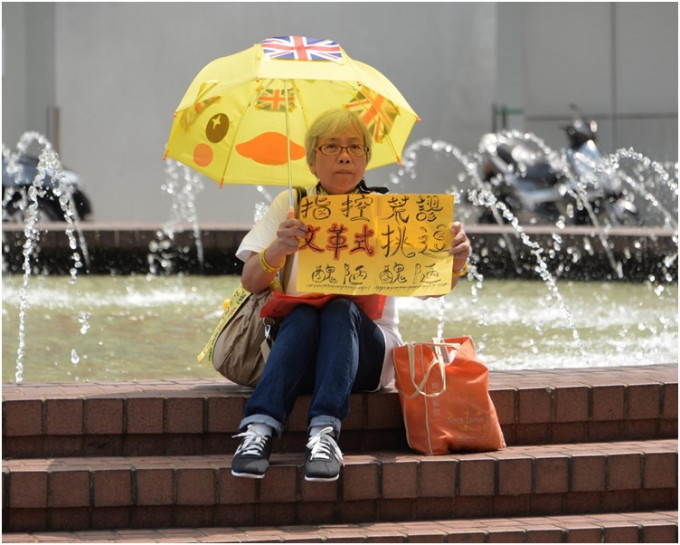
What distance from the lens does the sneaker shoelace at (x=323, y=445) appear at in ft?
12.7

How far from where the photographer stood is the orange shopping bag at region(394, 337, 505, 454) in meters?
4.13

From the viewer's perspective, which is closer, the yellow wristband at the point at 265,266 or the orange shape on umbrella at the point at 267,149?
the yellow wristband at the point at 265,266

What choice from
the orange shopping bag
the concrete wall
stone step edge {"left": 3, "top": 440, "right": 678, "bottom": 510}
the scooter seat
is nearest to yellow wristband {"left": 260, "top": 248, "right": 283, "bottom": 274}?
the orange shopping bag

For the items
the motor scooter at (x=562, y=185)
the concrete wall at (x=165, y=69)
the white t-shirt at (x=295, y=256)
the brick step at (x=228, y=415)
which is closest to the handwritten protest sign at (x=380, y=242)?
the white t-shirt at (x=295, y=256)

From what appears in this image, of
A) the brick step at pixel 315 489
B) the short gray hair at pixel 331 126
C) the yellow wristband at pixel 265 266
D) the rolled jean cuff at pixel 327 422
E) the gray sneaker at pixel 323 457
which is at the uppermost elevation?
the short gray hair at pixel 331 126

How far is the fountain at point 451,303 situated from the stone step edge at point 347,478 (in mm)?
1492

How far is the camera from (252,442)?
12.7ft

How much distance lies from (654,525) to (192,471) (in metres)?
1.39

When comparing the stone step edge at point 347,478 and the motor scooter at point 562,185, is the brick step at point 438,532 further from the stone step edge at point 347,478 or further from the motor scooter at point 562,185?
the motor scooter at point 562,185

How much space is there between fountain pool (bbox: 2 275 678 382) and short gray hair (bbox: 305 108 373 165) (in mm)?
1531

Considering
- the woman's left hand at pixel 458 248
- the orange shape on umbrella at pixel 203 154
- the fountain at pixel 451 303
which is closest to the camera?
the woman's left hand at pixel 458 248

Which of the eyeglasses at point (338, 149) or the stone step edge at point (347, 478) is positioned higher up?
the eyeglasses at point (338, 149)

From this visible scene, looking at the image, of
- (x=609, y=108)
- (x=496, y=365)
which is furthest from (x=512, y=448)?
(x=609, y=108)

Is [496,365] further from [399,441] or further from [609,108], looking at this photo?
[609,108]
